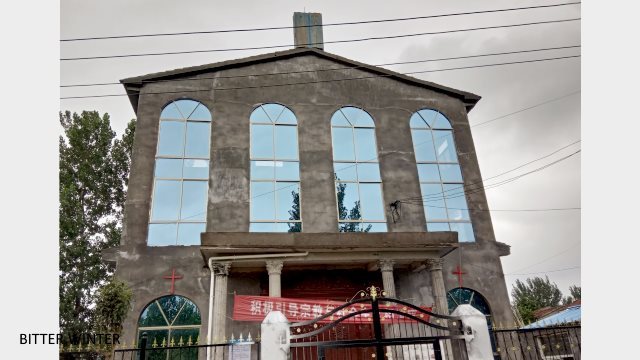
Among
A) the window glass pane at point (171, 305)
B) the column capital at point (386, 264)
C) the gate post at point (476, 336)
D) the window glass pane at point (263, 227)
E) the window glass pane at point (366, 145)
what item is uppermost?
the window glass pane at point (366, 145)

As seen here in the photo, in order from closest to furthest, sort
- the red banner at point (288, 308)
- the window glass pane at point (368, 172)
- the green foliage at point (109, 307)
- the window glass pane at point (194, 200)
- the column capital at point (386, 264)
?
1. the green foliage at point (109, 307)
2. the red banner at point (288, 308)
3. the column capital at point (386, 264)
4. the window glass pane at point (194, 200)
5. the window glass pane at point (368, 172)

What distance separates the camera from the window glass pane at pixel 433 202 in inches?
707

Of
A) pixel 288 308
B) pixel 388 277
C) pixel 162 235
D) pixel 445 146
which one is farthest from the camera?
pixel 445 146

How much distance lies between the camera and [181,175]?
55.4 feet

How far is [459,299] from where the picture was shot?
16.4m

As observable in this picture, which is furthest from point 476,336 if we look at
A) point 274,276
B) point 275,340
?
point 274,276

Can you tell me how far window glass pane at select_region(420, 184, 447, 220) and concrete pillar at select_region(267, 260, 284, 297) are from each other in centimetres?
779

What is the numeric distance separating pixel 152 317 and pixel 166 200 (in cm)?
456

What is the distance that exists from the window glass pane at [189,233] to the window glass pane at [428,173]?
1005cm

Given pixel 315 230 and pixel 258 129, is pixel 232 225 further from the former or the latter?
pixel 258 129

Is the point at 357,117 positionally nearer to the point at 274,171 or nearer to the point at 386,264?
the point at 274,171

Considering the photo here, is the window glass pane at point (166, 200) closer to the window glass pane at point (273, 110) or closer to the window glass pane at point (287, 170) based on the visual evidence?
the window glass pane at point (287, 170)

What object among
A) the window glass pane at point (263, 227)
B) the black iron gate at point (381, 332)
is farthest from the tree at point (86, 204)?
the black iron gate at point (381, 332)

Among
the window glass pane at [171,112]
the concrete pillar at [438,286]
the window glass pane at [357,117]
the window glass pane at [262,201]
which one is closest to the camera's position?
the concrete pillar at [438,286]
